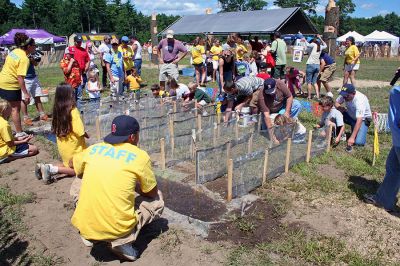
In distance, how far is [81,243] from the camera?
11.8ft

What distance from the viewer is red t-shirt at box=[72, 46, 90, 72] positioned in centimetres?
891

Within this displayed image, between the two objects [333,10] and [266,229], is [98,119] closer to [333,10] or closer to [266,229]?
[266,229]

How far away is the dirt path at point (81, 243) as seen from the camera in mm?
3312

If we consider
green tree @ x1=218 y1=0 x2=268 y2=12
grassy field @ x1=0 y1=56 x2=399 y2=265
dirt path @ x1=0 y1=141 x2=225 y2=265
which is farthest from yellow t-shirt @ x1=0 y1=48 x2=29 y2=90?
green tree @ x1=218 y1=0 x2=268 y2=12

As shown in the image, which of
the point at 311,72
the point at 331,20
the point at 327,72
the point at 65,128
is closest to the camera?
the point at 65,128

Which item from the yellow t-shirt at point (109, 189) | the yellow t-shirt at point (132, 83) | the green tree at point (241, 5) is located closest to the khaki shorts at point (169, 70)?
the yellow t-shirt at point (132, 83)

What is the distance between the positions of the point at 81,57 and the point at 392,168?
7502mm

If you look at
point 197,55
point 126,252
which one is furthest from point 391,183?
point 197,55

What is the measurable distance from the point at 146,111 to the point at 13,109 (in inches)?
93.7

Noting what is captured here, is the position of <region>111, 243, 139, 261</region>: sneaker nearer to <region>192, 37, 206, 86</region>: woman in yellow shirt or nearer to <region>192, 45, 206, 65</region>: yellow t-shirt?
<region>192, 37, 206, 86</region>: woman in yellow shirt

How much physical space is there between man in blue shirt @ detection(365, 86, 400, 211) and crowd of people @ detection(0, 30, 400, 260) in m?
0.01

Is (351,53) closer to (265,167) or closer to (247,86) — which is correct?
(247,86)

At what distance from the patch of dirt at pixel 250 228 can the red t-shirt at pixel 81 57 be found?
6488 millimetres

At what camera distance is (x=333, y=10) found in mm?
12594
